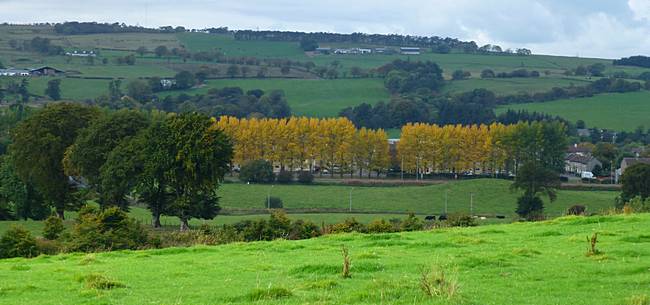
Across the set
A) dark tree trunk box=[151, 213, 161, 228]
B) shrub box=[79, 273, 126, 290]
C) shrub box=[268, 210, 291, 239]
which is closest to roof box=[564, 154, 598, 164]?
dark tree trunk box=[151, 213, 161, 228]

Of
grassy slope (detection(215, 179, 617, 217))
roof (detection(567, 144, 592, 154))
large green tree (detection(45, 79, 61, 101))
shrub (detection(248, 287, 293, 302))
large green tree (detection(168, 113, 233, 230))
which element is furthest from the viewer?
large green tree (detection(45, 79, 61, 101))

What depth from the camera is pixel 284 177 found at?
106 metres

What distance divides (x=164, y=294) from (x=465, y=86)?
183m

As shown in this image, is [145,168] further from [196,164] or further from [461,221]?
[461,221]

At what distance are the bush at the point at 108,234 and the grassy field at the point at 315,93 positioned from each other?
134139 mm

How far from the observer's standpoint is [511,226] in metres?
33.8

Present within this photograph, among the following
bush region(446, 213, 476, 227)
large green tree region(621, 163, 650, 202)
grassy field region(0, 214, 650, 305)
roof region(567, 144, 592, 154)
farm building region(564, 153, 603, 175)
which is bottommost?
farm building region(564, 153, 603, 175)

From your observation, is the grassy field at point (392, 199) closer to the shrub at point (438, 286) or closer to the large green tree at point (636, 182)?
the large green tree at point (636, 182)

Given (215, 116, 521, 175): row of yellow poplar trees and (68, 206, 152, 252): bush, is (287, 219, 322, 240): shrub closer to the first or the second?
(68, 206, 152, 252): bush

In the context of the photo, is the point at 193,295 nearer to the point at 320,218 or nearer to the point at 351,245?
the point at 351,245

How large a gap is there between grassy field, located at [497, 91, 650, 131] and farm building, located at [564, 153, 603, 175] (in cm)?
3318

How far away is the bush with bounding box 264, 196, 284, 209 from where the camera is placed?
88000 mm

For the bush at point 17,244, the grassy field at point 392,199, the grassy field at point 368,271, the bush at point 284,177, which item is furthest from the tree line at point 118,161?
the bush at point 284,177

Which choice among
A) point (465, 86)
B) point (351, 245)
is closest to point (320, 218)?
point (351, 245)
